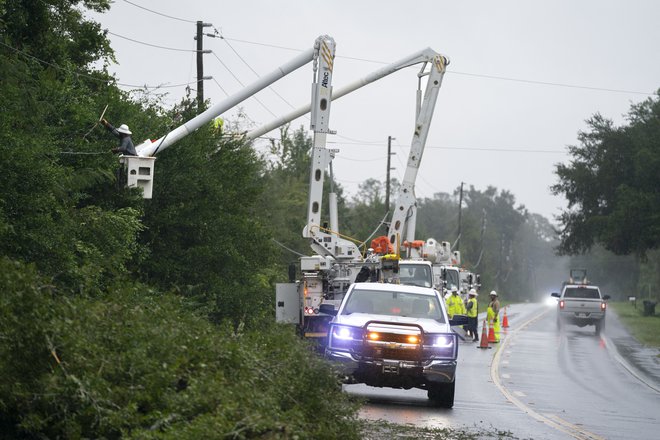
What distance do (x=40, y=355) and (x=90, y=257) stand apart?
38.5ft

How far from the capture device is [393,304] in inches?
714

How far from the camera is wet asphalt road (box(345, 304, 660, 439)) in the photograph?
1498 cm

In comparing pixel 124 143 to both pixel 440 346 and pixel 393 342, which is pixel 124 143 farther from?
pixel 440 346

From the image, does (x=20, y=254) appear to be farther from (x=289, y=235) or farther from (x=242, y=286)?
(x=289, y=235)

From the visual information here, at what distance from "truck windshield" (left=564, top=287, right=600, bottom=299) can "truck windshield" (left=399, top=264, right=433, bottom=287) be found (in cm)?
1785

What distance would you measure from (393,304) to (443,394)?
6.31 feet

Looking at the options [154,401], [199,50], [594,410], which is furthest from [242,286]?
[154,401]

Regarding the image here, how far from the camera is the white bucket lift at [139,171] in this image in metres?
22.4

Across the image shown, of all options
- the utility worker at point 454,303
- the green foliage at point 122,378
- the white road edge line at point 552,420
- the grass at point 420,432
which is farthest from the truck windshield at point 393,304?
the utility worker at point 454,303

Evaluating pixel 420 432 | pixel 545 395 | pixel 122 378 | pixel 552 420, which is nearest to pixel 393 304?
pixel 552 420

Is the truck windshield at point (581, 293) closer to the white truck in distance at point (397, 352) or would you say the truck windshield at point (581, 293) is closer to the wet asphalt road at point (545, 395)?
the wet asphalt road at point (545, 395)

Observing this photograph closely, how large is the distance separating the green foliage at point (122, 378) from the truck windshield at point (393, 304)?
765 cm

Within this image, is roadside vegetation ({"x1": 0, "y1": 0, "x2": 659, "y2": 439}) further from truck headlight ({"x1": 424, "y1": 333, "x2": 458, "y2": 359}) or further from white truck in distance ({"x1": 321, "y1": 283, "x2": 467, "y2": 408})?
truck headlight ({"x1": 424, "y1": 333, "x2": 458, "y2": 359})

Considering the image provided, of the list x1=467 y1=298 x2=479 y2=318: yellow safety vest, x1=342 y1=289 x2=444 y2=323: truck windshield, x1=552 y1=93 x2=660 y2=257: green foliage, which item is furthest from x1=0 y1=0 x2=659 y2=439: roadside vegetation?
x1=552 y1=93 x2=660 y2=257: green foliage
